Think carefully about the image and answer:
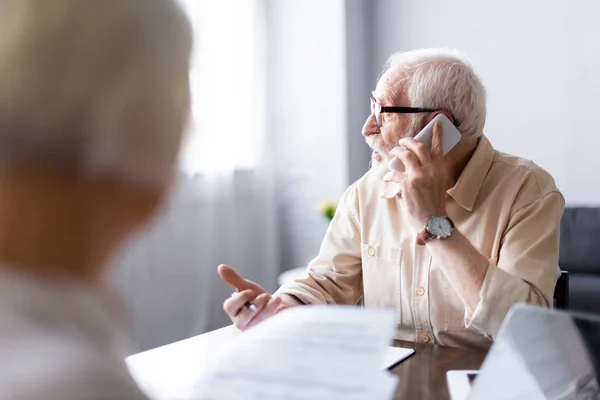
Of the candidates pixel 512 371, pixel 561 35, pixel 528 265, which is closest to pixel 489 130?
pixel 561 35

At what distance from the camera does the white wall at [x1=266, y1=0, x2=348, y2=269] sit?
317 centimetres

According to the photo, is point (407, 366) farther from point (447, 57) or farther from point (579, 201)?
point (579, 201)

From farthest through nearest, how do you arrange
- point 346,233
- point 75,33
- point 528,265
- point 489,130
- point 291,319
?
point 489,130
point 346,233
point 528,265
point 291,319
point 75,33

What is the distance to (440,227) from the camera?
1309mm

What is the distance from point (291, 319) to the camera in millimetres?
565

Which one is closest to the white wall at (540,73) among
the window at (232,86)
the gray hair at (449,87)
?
the window at (232,86)

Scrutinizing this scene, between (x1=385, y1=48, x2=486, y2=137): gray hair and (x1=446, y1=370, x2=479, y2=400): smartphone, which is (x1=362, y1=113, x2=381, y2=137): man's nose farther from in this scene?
(x1=446, y1=370, x2=479, y2=400): smartphone

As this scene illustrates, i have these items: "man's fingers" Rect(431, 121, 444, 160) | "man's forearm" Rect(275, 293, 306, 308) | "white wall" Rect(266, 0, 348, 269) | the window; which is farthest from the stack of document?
"white wall" Rect(266, 0, 348, 269)

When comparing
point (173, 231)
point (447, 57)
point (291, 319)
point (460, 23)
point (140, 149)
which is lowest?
point (173, 231)

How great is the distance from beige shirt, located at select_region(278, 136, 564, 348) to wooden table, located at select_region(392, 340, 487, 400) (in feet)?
0.47

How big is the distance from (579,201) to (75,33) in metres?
2.84

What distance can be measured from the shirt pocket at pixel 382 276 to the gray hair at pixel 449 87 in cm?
35

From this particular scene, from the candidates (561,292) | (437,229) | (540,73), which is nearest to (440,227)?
(437,229)

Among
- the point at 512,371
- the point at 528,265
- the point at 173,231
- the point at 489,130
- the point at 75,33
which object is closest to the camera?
the point at 75,33
